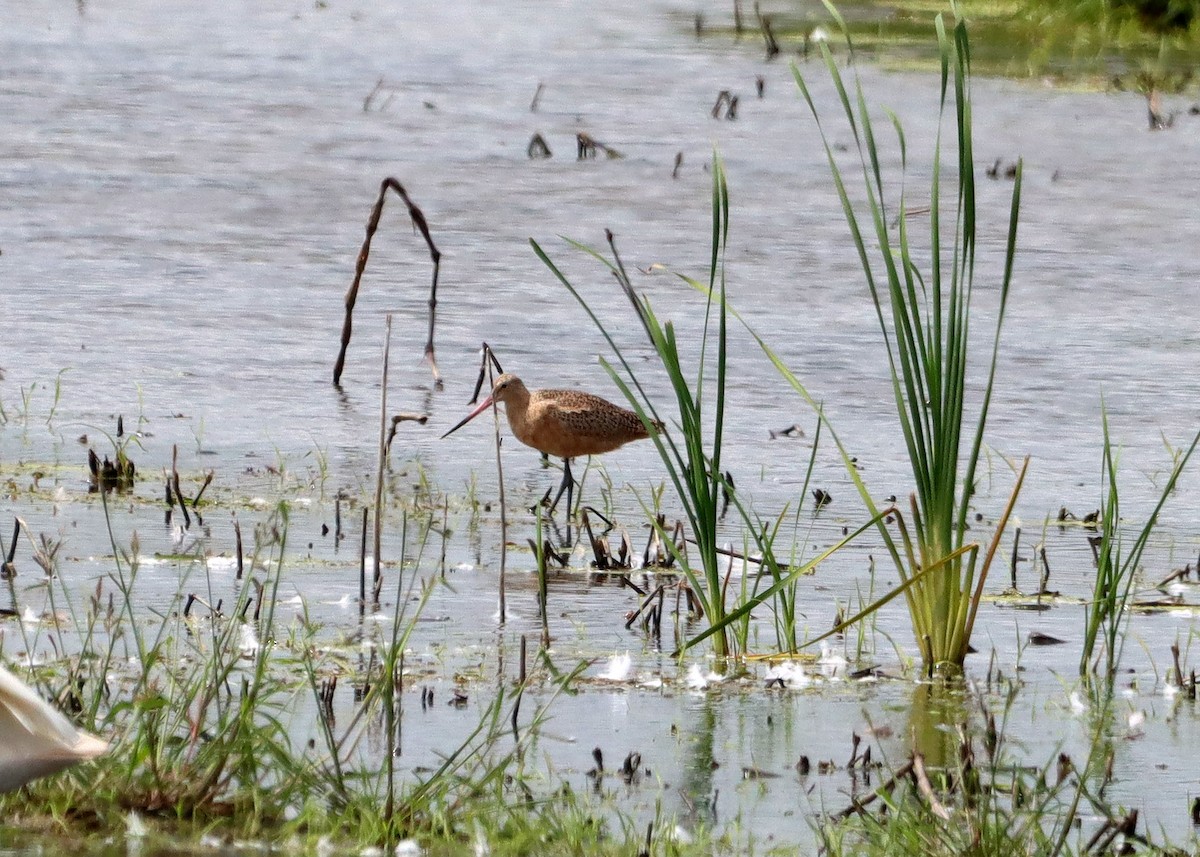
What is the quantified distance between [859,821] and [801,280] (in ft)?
25.1

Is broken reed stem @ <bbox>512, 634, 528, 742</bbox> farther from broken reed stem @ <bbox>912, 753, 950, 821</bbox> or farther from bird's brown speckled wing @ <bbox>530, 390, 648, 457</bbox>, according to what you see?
bird's brown speckled wing @ <bbox>530, 390, 648, 457</bbox>

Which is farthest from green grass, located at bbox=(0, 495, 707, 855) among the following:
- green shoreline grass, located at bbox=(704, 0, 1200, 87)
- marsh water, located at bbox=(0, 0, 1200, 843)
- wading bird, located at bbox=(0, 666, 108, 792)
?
green shoreline grass, located at bbox=(704, 0, 1200, 87)

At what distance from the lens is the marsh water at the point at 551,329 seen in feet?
17.1

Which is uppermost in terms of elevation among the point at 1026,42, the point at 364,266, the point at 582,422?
the point at 1026,42

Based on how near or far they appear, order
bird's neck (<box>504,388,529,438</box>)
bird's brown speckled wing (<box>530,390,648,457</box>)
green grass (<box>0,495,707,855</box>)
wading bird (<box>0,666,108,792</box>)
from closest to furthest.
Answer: wading bird (<box>0,666,108,792</box>)
green grass (<box>0,495,707,855</box>)
bird's brown speckled wing (<box>530,390,648,457</box>)
bird's neck (<box>504,388,529,438</box>)

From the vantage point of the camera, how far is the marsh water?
5211 mm

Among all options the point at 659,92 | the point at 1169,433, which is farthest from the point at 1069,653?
the point at 659,92

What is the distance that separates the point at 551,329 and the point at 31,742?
7.28 meters

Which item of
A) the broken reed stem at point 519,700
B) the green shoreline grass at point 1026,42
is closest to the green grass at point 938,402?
the broken reed stem at point 519,700

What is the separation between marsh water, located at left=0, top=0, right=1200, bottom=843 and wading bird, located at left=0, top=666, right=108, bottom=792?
3.75ft

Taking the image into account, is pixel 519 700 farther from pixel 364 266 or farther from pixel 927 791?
pixel 364 266

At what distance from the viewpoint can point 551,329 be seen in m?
10.4

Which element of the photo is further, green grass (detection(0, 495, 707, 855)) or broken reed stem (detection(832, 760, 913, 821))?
broken reed stem (detection(832, 760, 913, 821))

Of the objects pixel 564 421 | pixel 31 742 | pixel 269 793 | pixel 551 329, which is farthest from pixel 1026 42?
pixel 31 742
